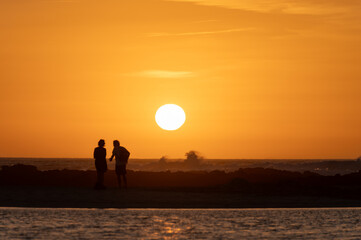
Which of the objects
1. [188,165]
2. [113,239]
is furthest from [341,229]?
[188,165]

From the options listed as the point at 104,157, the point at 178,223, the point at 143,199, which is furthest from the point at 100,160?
the point at 178,223

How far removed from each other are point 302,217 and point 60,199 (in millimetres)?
9042

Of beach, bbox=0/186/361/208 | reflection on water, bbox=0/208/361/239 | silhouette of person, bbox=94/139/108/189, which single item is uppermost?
silhouette of person, bbox=94/139/108/189

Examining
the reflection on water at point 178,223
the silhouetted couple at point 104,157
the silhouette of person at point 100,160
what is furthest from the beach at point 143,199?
the reflection on water at point 178,223

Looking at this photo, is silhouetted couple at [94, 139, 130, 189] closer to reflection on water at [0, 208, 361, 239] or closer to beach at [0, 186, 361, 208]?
beach at [0, 186, 361, 208]

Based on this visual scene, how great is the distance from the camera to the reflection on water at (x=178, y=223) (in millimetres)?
17234

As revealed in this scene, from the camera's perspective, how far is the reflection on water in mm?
17234

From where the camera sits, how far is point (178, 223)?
1973cm

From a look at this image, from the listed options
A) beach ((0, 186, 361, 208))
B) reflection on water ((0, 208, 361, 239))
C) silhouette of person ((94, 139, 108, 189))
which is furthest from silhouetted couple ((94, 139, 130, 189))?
reflection on water ((0, 208, 361, 239))

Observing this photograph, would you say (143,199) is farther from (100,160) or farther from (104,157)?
(104,157)

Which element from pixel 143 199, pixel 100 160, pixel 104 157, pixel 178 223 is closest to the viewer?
pixel 178 223

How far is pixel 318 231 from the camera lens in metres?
18.5

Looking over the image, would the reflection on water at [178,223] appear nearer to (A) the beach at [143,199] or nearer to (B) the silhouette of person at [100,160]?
(A) the beach at [143,199]

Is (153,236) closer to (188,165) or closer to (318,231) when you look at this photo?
(318,231)
